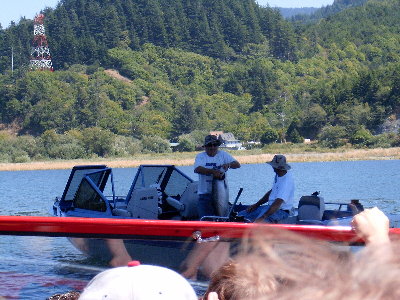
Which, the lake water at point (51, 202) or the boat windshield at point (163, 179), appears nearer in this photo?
the lake water at point (51, 202)

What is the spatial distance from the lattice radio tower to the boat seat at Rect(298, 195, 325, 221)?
105 meters

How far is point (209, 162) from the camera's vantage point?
792cm

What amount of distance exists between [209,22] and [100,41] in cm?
1958

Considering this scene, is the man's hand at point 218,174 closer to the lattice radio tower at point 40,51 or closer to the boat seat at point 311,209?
Result: the boat seat at point 311,209

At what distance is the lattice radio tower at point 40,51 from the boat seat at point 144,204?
104243mm

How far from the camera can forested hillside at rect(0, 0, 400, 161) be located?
226 ft

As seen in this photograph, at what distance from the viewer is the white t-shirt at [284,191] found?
7379 mm

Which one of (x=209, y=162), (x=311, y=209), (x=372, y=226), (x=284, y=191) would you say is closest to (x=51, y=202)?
(x=209, y=162)

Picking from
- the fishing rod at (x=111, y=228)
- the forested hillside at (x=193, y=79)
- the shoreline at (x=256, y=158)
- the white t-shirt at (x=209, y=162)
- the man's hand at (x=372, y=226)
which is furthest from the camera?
the forested hillside at (x=193, y=79)

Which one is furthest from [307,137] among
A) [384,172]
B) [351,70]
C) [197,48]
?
[197,48]

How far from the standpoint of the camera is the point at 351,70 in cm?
11019

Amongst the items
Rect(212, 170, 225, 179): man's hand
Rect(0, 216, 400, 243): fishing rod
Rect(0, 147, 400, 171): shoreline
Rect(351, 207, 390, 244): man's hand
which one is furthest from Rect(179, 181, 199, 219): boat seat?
Rect(0, 147, 400, 171): shoreline

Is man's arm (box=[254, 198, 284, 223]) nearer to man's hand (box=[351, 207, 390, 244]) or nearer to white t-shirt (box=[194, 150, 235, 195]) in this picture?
white t-shirt (box=[194, 150, 235, 195])

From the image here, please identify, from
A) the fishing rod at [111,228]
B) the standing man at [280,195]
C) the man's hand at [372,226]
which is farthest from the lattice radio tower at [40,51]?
the man's hand at [372,226]
